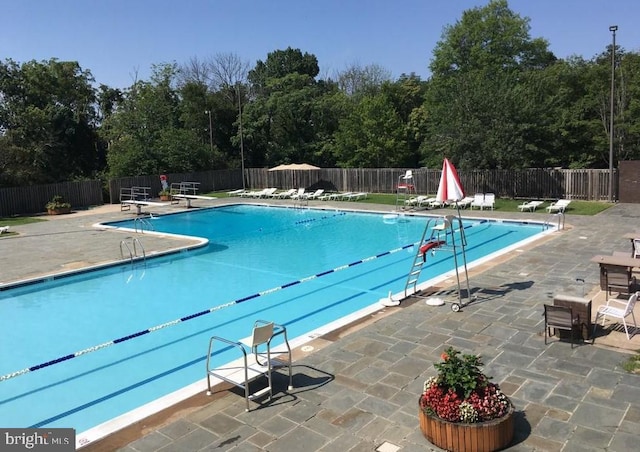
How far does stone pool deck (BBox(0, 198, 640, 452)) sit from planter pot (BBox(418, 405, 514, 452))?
23 cm

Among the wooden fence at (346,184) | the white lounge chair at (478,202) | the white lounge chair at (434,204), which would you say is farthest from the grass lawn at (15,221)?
the white lounge chair at (478,202)

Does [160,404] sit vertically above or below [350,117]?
below

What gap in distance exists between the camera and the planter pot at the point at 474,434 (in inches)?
176

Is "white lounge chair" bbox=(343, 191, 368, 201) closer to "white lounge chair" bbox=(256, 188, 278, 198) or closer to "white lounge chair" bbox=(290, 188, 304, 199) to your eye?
"white lounge chair" bbox=(290, 188, 304, 199)

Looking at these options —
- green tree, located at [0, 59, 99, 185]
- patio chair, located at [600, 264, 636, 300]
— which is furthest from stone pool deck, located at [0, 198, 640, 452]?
green tree, located at [0, 59, 99, 185]

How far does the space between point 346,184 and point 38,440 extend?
28044 millimetres

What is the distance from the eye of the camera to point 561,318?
6.93 m

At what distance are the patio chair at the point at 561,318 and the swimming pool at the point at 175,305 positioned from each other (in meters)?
3.44

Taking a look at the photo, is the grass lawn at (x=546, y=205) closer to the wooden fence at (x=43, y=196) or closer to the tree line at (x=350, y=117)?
the tree line at (x=350, y=117)

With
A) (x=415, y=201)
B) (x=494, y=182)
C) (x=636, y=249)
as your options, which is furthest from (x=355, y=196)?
(x=636, y=249)

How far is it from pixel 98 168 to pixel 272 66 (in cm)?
2788

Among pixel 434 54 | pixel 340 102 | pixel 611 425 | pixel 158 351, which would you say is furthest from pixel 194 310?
pixel 434 54

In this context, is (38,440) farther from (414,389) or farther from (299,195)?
(299,195)

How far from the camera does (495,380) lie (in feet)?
19.8
